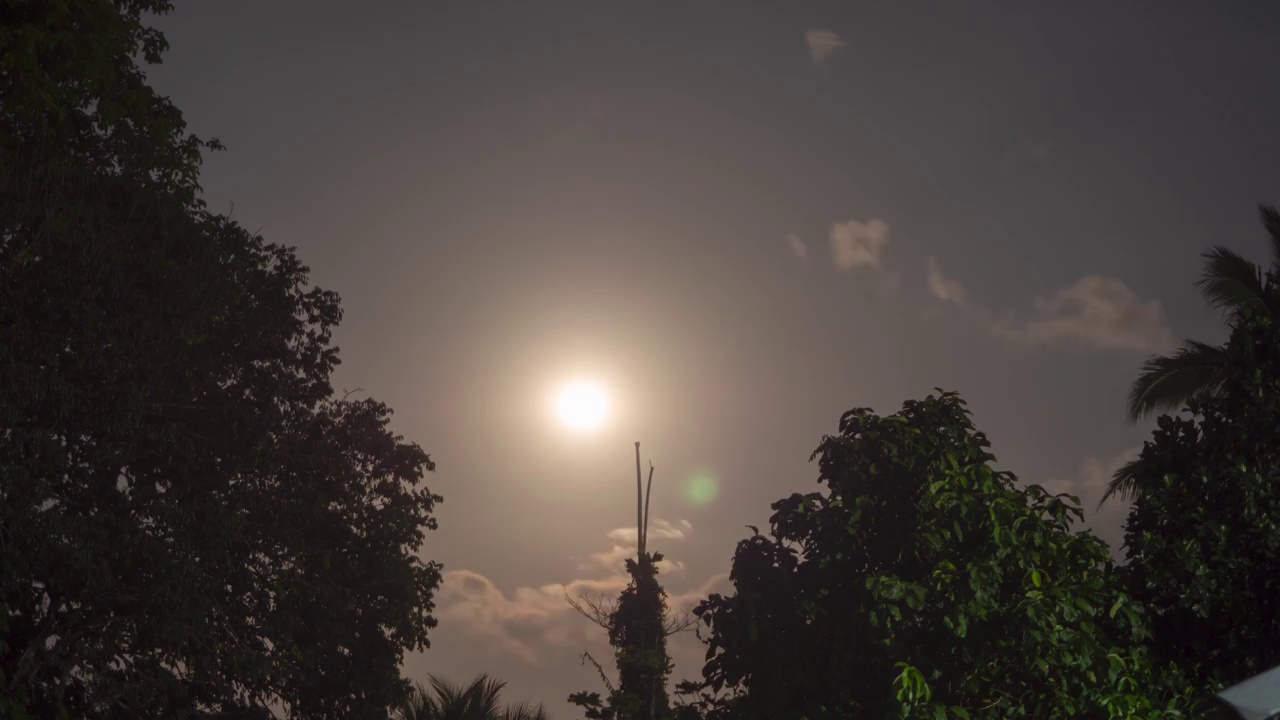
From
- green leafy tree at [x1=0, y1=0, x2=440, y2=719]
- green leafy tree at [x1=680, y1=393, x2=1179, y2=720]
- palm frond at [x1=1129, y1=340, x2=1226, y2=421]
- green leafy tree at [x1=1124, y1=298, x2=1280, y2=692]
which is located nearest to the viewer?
green leafy tree at [x1=680, y1=393, x2=1179, y2=720]

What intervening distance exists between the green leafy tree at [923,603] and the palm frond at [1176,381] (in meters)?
11.1

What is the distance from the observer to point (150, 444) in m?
17.5

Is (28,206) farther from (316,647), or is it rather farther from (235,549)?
(316,647)

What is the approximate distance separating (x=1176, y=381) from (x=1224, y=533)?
453 inches

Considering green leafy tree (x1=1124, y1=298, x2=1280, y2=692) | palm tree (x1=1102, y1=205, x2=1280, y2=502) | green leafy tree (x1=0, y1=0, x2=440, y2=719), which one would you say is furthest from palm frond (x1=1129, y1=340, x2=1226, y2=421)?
green leafy tree (x1=0, y1=0, x2=440, y2=719)

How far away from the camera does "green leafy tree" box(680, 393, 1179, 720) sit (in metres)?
12.3

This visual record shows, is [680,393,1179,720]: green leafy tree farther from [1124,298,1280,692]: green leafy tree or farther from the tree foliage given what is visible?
the tree foliage

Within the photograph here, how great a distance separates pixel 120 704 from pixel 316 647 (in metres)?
3.59

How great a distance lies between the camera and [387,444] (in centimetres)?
2209

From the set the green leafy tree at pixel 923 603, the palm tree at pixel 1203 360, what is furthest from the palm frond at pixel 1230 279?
the green leafy tree at pixel 923 603

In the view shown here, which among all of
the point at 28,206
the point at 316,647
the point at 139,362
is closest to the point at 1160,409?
the point at 316,647

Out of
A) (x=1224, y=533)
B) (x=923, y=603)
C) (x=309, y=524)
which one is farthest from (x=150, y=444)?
(x=1224, y=533)

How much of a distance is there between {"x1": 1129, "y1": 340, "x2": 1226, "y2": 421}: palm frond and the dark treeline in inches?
287

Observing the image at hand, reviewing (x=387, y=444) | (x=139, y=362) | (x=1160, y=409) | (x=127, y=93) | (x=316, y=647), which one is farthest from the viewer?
(x=1160, y=409)
